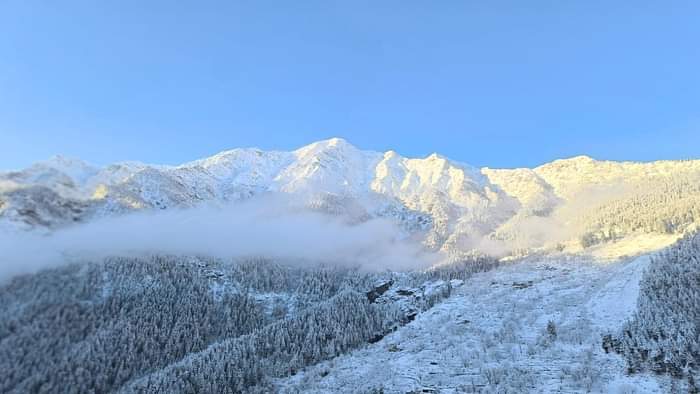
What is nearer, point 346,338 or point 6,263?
point 346,338

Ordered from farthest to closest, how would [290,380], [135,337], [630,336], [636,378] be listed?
[135,337] < [290,380] < [630,336] < [636,378]

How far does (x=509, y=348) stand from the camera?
234 ft

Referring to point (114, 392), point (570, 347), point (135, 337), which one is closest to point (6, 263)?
point (135, 337)

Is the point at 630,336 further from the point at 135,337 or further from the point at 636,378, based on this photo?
the point at 135,337

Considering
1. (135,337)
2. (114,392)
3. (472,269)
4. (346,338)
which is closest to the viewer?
(346,338)

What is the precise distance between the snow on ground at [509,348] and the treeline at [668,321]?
2.95 metres

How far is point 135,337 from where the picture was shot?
5625 inches

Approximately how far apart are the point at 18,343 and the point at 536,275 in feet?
445

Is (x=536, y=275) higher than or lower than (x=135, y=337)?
higher

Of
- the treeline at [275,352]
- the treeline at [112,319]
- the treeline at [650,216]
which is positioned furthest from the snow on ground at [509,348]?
the treeline at [112,319]

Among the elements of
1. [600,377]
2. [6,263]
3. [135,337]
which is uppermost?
[6,263]

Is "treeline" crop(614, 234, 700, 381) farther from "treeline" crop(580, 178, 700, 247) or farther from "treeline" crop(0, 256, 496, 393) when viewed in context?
"treeline" crop(580, 178, 700, 247)

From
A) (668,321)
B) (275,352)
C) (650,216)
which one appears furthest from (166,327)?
(650,216)

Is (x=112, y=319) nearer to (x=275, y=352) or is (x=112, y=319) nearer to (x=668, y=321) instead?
(x=275, y=352)
